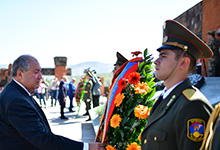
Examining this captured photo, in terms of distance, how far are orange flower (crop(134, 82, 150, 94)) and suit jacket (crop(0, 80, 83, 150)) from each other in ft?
3.98

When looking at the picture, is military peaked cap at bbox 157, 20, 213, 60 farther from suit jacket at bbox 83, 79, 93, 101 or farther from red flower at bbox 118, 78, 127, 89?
suit jacket at bbox 83, 79, 93, 101

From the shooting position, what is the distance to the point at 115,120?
9.12ft

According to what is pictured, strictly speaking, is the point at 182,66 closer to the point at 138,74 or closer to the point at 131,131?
the point at 138,74

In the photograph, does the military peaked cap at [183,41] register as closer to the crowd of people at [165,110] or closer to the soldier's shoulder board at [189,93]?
the crowd of people at [165,110]

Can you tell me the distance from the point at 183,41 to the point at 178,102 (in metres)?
0.50

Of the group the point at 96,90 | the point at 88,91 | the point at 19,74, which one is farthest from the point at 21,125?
the point at 88,91

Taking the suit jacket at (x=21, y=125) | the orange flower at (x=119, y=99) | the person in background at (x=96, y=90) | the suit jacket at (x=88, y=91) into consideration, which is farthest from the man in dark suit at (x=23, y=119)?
the suit jacket at (x=88, y=91)

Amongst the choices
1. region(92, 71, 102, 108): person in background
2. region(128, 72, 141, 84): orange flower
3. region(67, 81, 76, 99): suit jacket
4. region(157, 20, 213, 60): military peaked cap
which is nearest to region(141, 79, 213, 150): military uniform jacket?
region(157, 20, 213, 60): military peaked cap

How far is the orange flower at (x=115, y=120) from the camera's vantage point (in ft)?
8.95

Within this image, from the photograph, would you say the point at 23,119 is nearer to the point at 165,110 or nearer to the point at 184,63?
the point at 165,110

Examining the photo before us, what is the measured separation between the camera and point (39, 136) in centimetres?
214

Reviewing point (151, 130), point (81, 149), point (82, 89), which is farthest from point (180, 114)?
point (82, 89)

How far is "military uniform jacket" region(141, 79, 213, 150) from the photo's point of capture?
1314 mm

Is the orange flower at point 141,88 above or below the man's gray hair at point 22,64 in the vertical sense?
below
